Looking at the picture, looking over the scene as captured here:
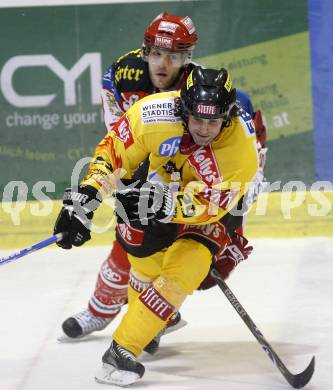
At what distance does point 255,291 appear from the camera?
5.15m

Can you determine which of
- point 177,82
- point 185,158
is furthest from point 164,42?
point 185,158

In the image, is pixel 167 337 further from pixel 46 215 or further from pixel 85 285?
pixel 46 215

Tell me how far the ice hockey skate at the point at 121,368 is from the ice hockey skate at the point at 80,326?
63 centimetres

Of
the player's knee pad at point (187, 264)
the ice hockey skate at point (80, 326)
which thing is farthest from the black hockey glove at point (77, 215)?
the ice hockey skate at point (80, 326)

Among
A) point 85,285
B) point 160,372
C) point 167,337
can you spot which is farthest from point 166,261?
point 85,285

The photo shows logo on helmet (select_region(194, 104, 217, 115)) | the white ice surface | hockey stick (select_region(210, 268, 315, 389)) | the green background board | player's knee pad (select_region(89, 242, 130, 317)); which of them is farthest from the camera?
the green background board

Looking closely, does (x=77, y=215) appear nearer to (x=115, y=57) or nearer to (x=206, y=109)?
(x=206, y=109)

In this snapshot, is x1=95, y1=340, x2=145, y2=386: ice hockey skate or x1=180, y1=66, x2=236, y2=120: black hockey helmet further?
x1=95, y1=340, x2=145, y2=386: ice hockey skate

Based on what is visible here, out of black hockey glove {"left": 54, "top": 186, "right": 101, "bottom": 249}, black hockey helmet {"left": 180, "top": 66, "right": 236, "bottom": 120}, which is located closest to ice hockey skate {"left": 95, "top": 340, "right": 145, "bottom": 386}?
black hockey glove {"left": 54, "top": 186, "right": 101, "bottom": 249}

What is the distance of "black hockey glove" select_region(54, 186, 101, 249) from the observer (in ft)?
12.3

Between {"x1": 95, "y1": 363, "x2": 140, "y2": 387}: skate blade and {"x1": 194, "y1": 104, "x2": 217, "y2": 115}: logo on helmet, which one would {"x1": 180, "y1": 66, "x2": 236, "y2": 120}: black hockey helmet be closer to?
{"x1": 194, "y1": 104, "x2": 217, "y2": 115}: logo on helmet

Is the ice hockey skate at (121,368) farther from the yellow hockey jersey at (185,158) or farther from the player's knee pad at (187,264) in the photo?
the yellow hockey jersey at (185,158)

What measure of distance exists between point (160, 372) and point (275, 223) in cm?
228

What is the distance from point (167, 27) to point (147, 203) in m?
1.15
